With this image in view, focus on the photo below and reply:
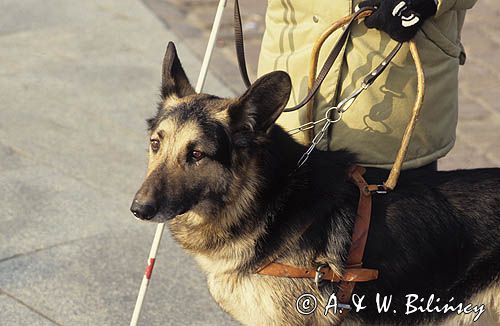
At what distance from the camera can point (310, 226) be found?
3.78 metres

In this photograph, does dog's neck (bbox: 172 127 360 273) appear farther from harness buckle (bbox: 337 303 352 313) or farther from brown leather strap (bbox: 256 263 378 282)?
harness buckle (bbox: 337 303 352 313)

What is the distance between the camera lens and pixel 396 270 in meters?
3.83

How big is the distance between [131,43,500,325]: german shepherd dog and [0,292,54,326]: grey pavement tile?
4.26 feet

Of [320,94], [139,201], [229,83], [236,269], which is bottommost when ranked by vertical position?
[229,83]

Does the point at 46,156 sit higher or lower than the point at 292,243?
lower

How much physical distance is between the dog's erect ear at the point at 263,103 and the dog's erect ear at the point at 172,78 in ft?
1.34

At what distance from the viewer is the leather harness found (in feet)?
12.3

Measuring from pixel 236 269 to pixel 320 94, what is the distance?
0.89 metres

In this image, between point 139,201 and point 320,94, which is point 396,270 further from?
point 139,201

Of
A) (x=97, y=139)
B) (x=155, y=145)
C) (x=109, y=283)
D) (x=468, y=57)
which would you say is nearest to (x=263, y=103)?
(x=155, y=145)

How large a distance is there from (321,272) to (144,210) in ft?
2.69

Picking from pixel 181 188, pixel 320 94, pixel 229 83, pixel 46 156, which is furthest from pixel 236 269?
pixel 229 83

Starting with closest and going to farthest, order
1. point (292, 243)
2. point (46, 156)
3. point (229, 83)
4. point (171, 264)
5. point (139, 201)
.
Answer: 1. point (139, 201)
2. point (292, 243)
3. point (171, 264)
4. point (46, 156)
5. point (229, 83)

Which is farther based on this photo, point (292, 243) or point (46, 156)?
point (46, 156)
